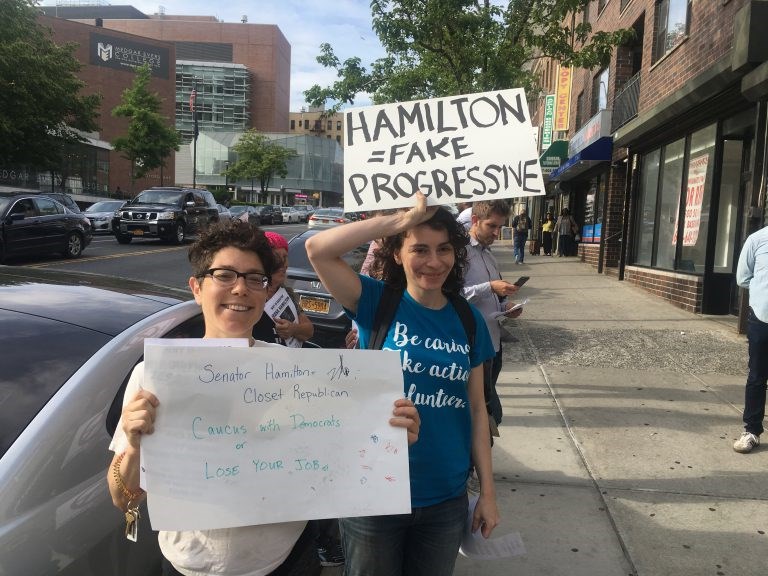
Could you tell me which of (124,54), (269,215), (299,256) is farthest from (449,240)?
(124,54)

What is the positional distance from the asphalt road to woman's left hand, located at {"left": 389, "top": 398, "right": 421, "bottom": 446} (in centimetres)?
1003

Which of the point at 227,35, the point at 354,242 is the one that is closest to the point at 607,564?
the point at 354,242

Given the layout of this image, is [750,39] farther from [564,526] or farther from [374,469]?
[374,469]

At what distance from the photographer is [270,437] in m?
1.65

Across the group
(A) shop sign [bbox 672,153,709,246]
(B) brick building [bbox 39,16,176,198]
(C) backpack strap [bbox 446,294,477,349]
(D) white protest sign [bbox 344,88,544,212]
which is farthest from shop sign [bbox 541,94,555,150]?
(B) brick building [bbox 39,16,176,198]

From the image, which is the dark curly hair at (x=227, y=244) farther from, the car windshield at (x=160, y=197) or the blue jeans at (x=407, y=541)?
the car windshield at (x=160, y=197)

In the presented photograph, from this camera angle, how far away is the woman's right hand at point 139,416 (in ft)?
4.91

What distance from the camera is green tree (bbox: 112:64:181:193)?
39.7 metres

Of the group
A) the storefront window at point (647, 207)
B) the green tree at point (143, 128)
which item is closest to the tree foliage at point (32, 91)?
the green tree at point (143, 128)

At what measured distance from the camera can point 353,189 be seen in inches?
91.7

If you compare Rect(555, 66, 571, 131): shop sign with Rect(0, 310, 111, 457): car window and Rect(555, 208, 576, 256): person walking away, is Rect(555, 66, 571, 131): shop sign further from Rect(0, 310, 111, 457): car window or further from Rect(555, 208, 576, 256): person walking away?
Rect(0, 310, 111, 457): car window

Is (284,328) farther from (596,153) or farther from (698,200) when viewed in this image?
(596,153)

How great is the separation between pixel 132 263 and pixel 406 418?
46.8ft

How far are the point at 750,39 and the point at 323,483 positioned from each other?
8095mm
